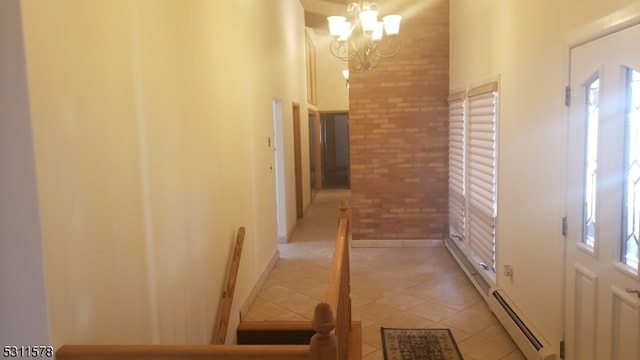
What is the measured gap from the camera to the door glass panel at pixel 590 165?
2.62m

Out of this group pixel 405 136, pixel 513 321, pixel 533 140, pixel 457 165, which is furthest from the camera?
pixel 405 136

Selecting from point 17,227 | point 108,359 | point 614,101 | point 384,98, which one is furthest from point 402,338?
point 384,98

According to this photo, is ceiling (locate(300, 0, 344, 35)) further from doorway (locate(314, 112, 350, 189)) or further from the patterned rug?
the patterned rug

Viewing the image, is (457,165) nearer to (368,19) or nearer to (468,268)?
(468,268)

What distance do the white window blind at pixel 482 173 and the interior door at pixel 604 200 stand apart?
161 cm

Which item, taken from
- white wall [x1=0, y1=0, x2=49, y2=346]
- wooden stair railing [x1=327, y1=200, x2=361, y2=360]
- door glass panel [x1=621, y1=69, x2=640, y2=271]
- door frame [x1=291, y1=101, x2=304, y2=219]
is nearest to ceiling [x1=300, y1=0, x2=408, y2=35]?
door frame [x1=291, y1=101, x2=304, y2=219]

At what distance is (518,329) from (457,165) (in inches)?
105

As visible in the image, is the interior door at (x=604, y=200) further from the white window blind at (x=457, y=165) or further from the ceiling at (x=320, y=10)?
the ceiling at (x=320, y=10)

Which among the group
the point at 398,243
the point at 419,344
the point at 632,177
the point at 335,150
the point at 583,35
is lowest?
the point at 419,344

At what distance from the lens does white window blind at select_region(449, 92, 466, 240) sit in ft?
18.8

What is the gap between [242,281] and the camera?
4.42 metres

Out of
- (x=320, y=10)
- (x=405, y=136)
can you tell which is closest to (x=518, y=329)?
(x=405, y=136)

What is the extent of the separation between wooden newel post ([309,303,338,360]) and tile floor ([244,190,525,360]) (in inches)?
91.5

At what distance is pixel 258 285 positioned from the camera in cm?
505
